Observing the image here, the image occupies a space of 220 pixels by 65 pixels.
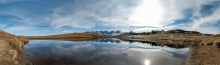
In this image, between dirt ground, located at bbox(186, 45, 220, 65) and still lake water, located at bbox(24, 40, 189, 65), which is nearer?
dirt ground, located at bbox(186, 45, 220, 65)

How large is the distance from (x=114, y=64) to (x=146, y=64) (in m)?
5.53

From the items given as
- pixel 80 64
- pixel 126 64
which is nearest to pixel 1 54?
pixel 80 64

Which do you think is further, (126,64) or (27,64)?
(126,64)

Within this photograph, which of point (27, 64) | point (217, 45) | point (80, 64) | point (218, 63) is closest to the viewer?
point (218, 63)

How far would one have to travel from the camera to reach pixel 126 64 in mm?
29891

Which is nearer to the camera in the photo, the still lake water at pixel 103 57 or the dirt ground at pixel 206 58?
the dirt ground at pixel 206 58

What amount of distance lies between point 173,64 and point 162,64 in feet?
5.86

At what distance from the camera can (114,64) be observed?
2986 cm

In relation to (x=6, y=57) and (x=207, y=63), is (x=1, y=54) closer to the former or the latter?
(x=6, y=57)

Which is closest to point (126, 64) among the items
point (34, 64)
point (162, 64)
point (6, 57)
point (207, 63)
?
point (162, 64)

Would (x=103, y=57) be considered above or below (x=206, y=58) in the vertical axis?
below

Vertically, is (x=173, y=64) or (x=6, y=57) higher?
(x=6, y=57)

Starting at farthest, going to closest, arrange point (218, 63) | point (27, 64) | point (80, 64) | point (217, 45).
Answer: point (217, 45)
point (80, 64)
point (27, 64)
point (218, 63)

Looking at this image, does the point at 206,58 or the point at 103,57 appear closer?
the point at 206,58
